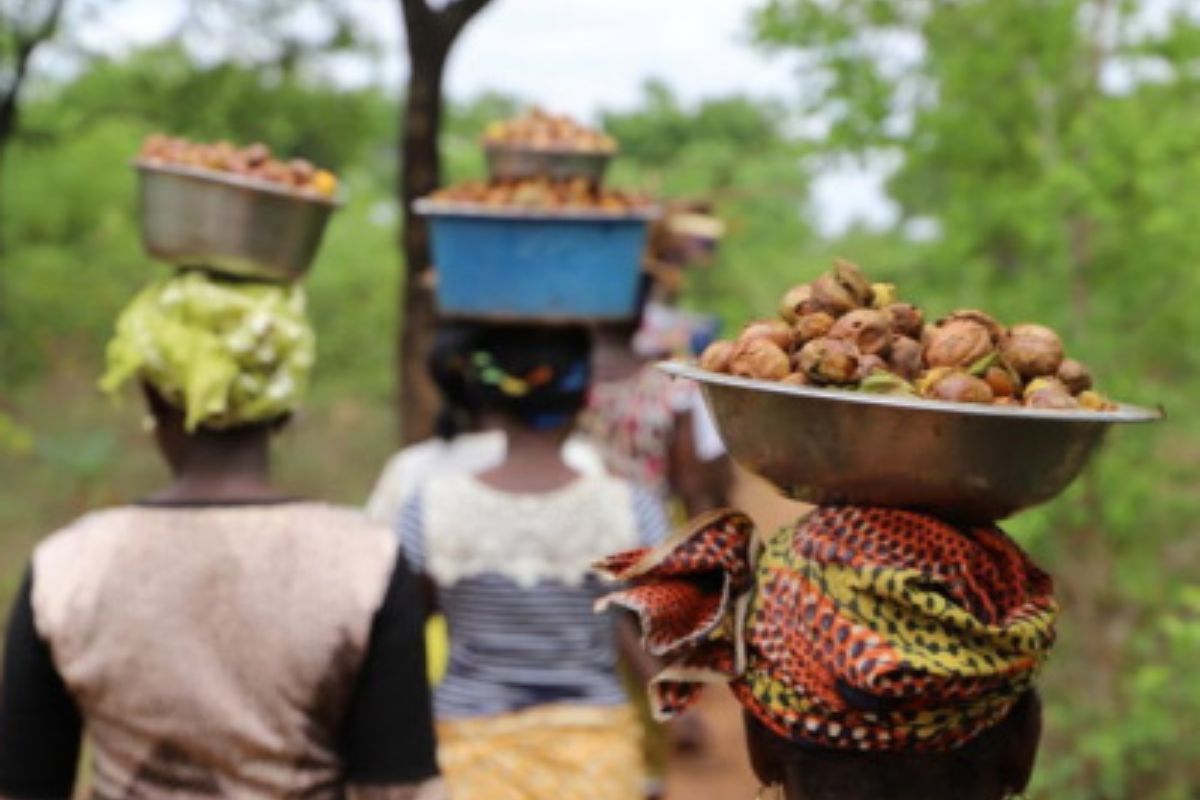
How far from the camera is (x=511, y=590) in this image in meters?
4.03

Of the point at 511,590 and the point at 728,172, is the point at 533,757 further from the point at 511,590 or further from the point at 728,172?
the point at 728,172

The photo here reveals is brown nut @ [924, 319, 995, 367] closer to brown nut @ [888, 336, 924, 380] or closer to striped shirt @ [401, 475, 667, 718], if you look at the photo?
brown nut @ [888, 336, 924, 380]

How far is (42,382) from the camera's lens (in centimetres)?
1337

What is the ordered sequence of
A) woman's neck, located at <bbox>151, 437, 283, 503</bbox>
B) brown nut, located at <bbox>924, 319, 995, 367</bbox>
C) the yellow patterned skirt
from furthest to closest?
the yellow patterned skirt, woman's neck, located at <bbox>151, 437, 283, 503</bbox>, brown nut, located at <bbox>924, 319, 995, 367</bbox>

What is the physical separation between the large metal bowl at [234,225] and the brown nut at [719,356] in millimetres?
1432

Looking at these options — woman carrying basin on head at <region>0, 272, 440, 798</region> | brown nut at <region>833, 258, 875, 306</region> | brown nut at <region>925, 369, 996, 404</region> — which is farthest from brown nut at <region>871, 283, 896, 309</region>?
woman carrying basin on head at <region>0, 272, 440, 798</region>

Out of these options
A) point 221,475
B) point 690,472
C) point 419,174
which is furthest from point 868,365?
point 690,472

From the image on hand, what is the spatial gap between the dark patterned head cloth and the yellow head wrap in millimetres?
1188

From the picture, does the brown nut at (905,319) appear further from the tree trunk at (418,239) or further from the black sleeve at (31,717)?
the tree trunk at (418,239)

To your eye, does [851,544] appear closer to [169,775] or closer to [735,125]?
[169,775]

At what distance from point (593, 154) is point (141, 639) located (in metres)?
2.46

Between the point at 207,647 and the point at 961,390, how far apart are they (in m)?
1.48

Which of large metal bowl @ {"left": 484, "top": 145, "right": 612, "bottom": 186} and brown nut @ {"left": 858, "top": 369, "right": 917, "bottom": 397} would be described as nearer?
brown nut @ {"left": 858, "top": 369, "right": 917, "bottom": 397}

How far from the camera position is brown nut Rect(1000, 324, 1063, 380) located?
214 centimetres
